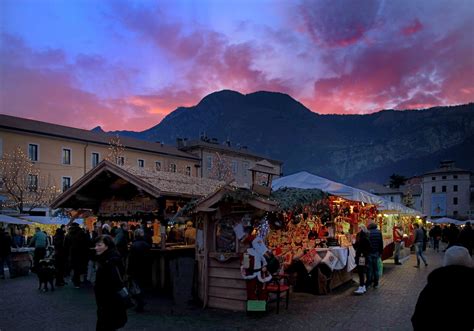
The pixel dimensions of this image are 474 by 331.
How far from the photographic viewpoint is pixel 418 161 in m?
157

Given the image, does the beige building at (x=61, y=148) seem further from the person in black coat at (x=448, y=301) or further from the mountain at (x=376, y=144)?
the mountain at (x=376, y=144)

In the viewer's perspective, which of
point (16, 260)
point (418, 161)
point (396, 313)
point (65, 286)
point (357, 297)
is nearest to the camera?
point (396, 313)

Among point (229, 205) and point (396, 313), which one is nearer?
point (396, 313)

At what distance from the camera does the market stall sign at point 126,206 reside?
12923mm

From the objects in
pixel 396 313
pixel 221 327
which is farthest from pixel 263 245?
pixel 396 313

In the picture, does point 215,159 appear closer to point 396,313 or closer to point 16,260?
point 16,260

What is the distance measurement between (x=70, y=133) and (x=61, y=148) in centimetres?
258

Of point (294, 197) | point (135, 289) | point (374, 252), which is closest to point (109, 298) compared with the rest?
point (135, 289)

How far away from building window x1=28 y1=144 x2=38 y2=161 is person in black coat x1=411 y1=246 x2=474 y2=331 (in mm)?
38284

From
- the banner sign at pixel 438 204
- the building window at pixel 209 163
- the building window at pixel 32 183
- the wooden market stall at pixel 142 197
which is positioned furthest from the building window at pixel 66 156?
the banner sign at pixel 438 204

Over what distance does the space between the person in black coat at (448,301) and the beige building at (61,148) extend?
107 ft

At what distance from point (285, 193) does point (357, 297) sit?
9.73ft

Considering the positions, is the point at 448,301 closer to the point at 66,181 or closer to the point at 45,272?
the point at 45,272

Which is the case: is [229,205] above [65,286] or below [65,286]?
above
